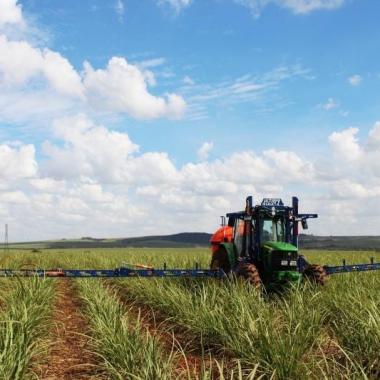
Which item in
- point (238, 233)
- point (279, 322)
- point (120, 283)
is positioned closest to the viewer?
point (279, 322)

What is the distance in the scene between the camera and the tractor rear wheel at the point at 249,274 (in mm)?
10922

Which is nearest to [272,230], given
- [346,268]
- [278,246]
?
[278,246]

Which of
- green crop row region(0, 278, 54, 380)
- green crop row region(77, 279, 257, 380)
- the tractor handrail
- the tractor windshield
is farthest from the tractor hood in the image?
green crop row region(0, 278, 54, 380)

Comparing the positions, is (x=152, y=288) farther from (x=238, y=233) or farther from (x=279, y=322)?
(x=279, y=322)

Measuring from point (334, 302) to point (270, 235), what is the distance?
13.0 ft

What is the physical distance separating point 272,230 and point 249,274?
200cm

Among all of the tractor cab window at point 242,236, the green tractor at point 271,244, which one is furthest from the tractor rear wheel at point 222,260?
the tractor cab window at point 242,236

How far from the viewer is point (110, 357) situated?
243 inches

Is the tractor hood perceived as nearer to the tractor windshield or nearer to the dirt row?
the tractor windshield

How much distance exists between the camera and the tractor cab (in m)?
11.8

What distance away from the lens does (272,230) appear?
1273 centimetres

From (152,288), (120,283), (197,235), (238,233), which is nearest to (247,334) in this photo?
(152,288)

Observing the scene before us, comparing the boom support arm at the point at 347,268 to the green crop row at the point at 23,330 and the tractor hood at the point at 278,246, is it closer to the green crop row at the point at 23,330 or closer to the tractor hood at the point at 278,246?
the tractor hood at the point at 278,246

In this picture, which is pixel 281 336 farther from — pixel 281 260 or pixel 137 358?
pixel 281 260
